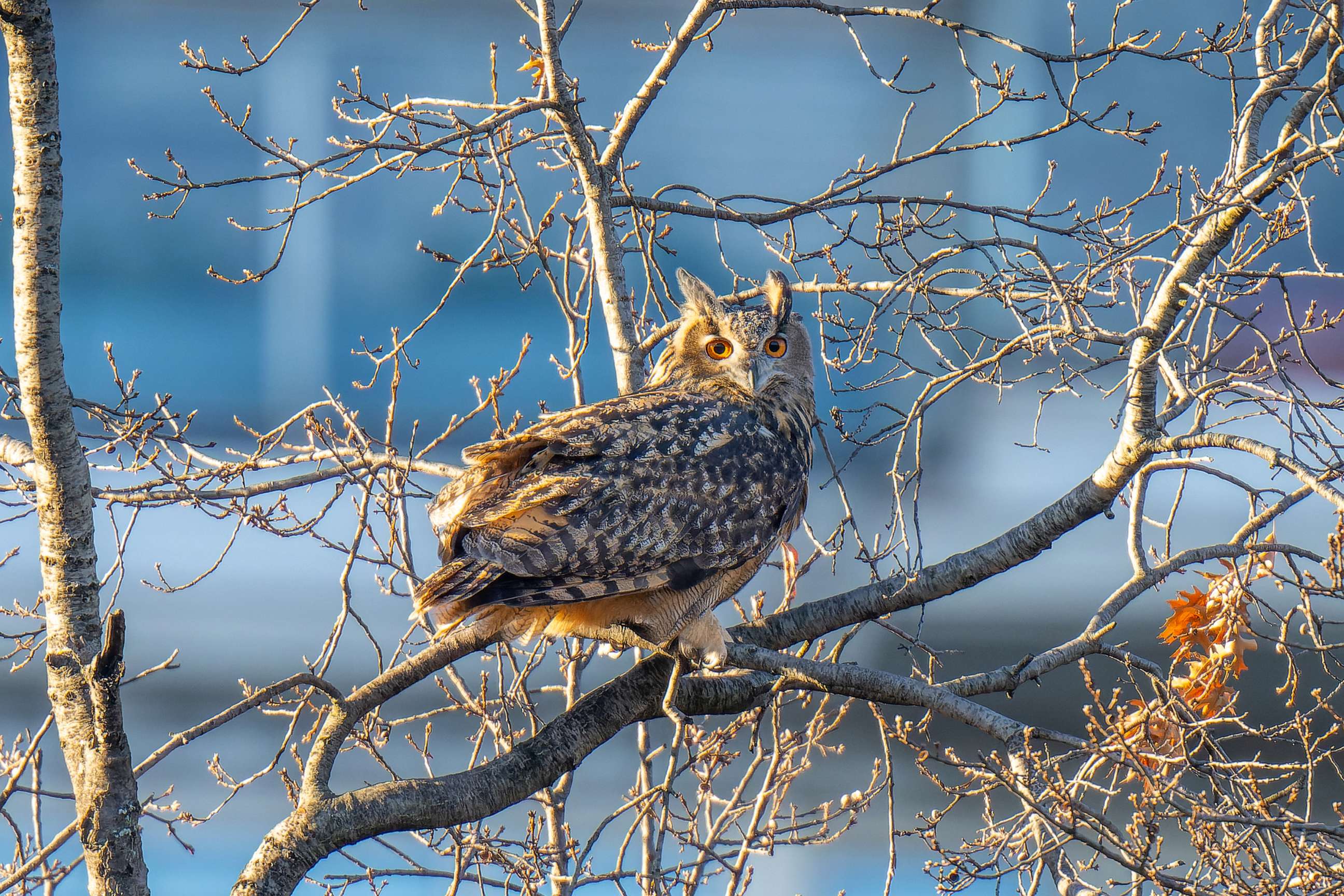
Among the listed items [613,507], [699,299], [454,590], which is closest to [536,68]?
[699,299]

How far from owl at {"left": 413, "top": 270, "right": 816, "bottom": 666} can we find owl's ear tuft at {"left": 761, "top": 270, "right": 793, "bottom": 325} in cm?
25

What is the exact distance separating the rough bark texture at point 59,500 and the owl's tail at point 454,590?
51 centimetres

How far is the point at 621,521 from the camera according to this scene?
94.1 inches

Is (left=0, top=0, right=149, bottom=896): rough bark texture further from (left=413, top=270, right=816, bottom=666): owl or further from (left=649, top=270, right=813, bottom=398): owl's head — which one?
(left=649, top=270, right=813, bottom=398): owl's head

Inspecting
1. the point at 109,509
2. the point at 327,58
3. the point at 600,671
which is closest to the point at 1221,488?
the point at 600,671

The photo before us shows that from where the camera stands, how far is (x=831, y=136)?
7645 millimetres

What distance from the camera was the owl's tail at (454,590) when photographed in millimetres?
2119

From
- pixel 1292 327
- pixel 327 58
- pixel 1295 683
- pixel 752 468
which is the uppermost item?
pixel 327 58

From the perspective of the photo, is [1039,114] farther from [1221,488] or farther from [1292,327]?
[1292,327]

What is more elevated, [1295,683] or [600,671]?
[600,671]

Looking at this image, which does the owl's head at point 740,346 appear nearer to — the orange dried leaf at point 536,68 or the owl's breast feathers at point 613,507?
the owl's breast feathers at point 613,507

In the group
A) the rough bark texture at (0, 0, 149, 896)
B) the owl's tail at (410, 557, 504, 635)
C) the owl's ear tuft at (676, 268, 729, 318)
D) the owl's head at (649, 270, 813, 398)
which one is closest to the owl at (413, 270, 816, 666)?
the owl's tail at (410, 557, 504, 635)

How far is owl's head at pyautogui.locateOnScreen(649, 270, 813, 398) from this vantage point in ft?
9.55

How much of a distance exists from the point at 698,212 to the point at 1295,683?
4.84 ft
